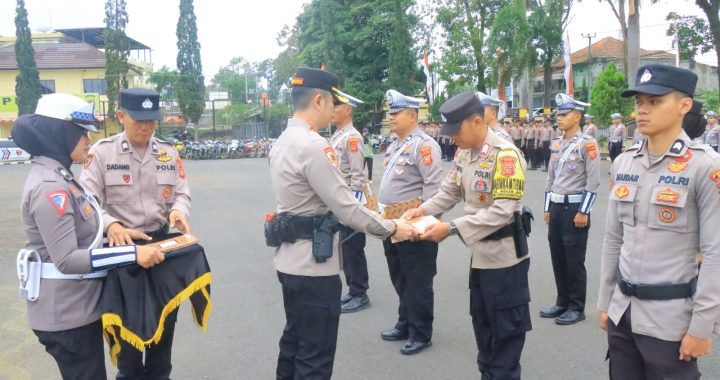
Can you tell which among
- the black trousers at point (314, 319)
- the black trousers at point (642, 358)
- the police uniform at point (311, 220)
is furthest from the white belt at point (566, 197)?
the black trousers at point (314, 319)

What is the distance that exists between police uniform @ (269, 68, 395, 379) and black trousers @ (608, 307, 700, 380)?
1.38 m

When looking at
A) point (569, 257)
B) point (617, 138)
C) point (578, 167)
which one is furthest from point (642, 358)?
point (617, 138)

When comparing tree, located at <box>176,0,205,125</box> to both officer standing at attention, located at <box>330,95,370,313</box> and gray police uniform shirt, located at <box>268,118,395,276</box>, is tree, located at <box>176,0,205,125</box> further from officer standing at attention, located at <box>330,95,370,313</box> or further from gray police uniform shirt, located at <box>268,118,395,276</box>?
gray police uniform shirt, located at <box>268,118,395,276</box>

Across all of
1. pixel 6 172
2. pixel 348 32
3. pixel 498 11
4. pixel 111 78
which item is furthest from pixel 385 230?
pixel 111 78

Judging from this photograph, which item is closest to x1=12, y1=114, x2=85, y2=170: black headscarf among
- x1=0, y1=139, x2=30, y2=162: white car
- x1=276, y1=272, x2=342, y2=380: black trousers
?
x1=276, y1=272, x2=342, y2=380: black trousers

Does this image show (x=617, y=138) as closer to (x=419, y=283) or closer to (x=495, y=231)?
(x=419, y=283)

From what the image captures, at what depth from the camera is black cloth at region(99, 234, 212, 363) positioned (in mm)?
2910

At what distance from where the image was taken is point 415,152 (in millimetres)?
5004

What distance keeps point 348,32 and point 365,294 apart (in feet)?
110

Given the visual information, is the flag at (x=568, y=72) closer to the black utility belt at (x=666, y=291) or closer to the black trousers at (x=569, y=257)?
the black trousers at (x=569, y=257)

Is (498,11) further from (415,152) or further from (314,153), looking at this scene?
(314,153)

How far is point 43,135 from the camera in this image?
2.81 meters

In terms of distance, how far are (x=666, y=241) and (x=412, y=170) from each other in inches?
107

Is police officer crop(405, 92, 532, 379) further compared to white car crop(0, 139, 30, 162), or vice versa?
white car crop(0, 139, 30, 162)
